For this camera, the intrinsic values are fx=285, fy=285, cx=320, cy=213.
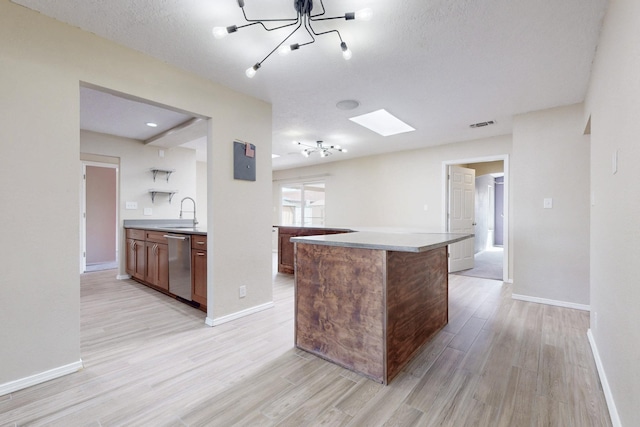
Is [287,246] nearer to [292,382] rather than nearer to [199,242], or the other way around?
[199,242]

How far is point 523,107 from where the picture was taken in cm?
339

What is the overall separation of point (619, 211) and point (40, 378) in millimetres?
3480

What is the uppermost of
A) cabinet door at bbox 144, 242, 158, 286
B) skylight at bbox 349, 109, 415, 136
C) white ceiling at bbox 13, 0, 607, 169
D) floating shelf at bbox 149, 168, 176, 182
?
skylight at bbox 349, 109, 415, 136

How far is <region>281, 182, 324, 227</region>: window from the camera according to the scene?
25.3 feet

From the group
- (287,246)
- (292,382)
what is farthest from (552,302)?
(287,246)

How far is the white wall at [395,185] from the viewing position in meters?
5.11

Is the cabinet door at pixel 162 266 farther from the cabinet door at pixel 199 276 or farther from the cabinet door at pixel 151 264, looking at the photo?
the cabinet door at pixel 199 276

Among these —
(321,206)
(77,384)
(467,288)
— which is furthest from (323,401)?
(321,206)

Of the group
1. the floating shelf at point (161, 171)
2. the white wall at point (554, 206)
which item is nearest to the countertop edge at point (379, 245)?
the white wall at point (554, 206)

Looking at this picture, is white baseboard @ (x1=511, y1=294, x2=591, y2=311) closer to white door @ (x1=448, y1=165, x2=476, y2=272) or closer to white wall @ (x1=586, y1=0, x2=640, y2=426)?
white wall @ (x1=586, y1=0, x2=640, y2=426)

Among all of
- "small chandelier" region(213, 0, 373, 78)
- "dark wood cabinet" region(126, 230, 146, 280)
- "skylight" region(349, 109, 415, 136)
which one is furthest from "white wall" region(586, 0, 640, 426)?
"dark wood cabinet" region(126, 230, 146, 280)

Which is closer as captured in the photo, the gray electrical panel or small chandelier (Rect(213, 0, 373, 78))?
small chandelier (Rect(213, 0, 373, 78))

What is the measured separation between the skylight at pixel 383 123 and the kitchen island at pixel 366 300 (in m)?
2.16

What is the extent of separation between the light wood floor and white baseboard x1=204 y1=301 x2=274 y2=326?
79 millimetres
